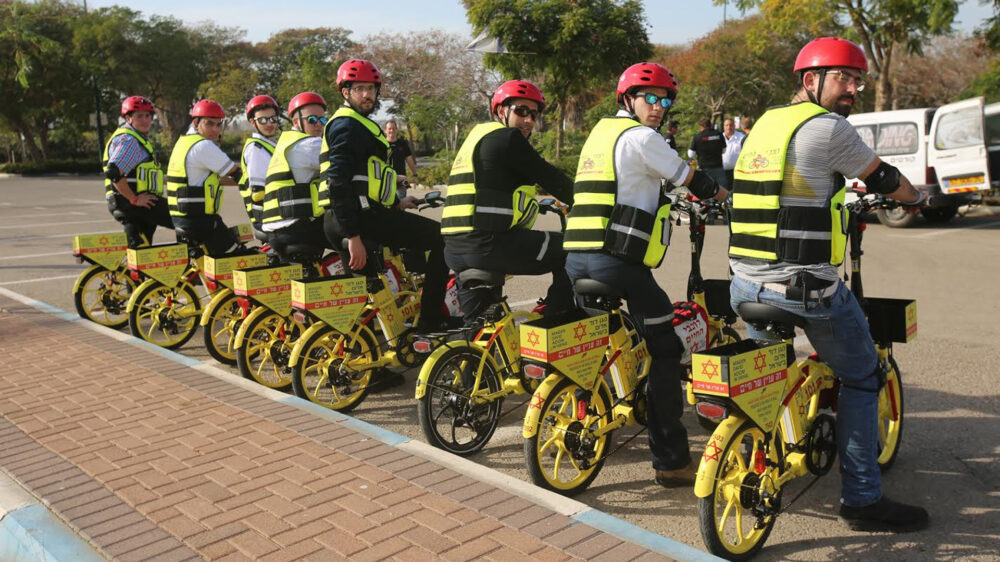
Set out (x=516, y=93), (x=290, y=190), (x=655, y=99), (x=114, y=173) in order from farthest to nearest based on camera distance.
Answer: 1. (x=114, y=173)
2. (x=290, y=190)
3. (x=516, y=93)
4. (x=655, y=99)

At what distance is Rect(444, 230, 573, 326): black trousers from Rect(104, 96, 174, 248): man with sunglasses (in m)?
4.13

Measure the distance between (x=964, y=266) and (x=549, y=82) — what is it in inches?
750

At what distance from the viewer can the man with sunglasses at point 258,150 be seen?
743cm

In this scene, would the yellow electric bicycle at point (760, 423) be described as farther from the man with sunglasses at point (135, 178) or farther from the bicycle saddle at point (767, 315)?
the man with sunglasses at point (135, 178)

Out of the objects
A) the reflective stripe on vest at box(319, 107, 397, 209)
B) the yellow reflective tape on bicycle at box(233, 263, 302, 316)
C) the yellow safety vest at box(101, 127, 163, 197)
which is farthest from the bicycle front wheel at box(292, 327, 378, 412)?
the yellow safety vest at box(101, 127, 163, 197)

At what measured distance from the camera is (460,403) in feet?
16.4

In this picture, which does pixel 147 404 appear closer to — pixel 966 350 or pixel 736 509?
pixel 736 509

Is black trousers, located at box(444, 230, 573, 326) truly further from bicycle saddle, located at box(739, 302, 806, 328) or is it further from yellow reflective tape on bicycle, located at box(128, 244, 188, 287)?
yellow reflective tape on bicycle, located at box(128, 244, 188, 287)

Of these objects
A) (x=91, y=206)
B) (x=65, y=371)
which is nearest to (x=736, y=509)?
(x=65, y=371)

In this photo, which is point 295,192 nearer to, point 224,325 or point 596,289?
point 224,325

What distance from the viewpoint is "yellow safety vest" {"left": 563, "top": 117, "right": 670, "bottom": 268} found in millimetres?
4309

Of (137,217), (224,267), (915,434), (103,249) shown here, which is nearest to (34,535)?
(224,267)

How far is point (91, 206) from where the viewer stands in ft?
82.6

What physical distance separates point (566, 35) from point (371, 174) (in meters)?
21.3
